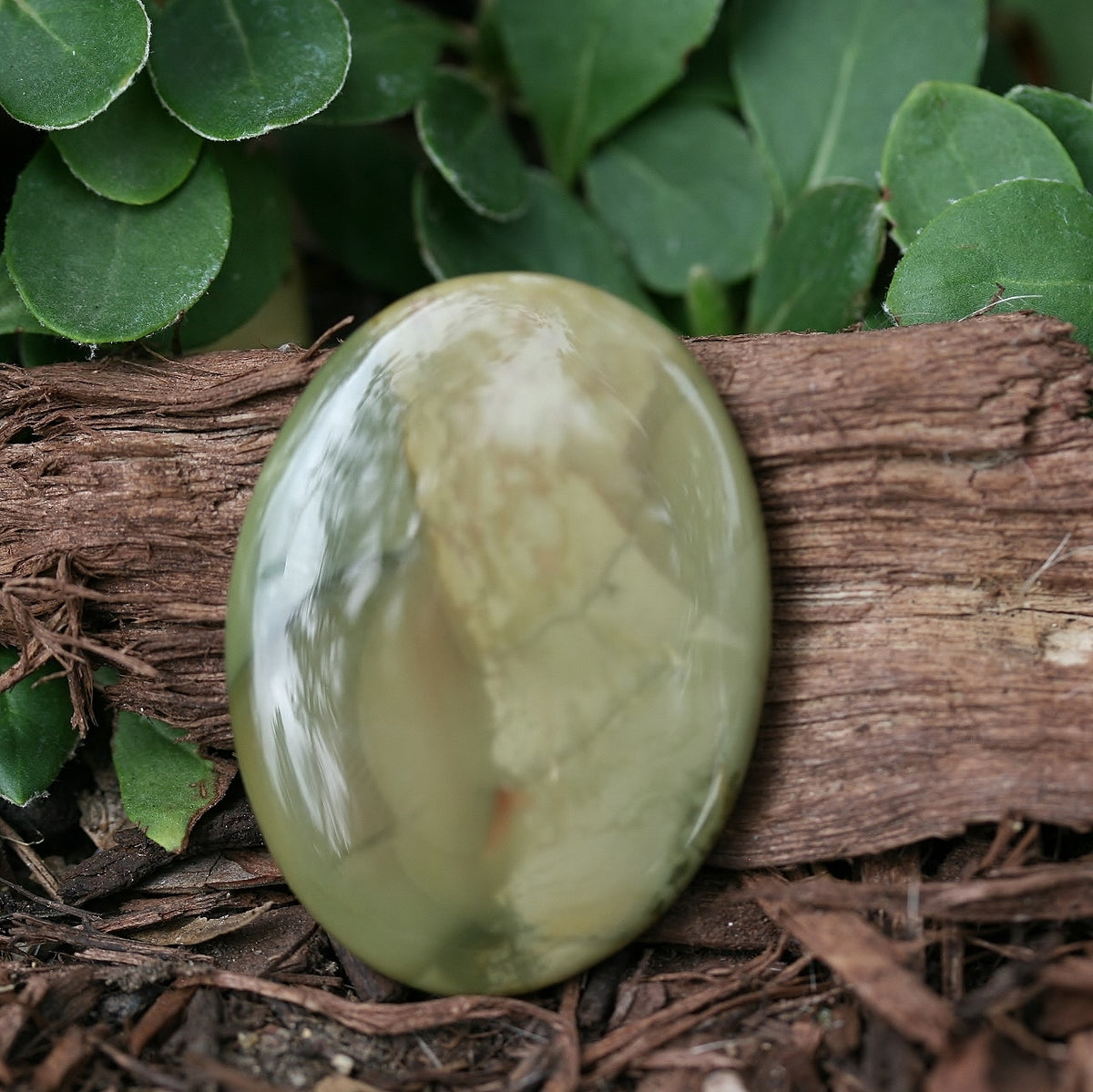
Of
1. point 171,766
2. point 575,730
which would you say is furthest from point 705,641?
point 171,766

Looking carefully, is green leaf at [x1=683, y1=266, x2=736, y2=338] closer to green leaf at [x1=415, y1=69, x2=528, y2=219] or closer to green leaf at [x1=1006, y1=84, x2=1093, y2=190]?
green leaf at [x1=415, y1=69, x2=528, y2=219]

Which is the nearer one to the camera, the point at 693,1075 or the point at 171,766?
the point at 693,1075

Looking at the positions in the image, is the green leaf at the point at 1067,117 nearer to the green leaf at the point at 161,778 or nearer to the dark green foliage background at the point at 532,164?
the dark green foliage background at the point at 532,164

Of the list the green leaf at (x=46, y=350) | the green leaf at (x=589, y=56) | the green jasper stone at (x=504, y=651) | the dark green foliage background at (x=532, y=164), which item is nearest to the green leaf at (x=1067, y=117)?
the dark green foliage background at (x=532, y=164)

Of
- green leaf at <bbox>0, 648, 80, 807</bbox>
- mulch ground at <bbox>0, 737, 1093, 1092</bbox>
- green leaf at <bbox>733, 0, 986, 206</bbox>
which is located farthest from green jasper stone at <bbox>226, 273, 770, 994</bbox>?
green leaf at <bbox>733, 0, 986, 206</bbox>

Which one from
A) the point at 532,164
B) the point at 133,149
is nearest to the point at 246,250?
the point at 133,149

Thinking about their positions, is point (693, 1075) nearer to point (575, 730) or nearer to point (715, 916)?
point (715, 916)
